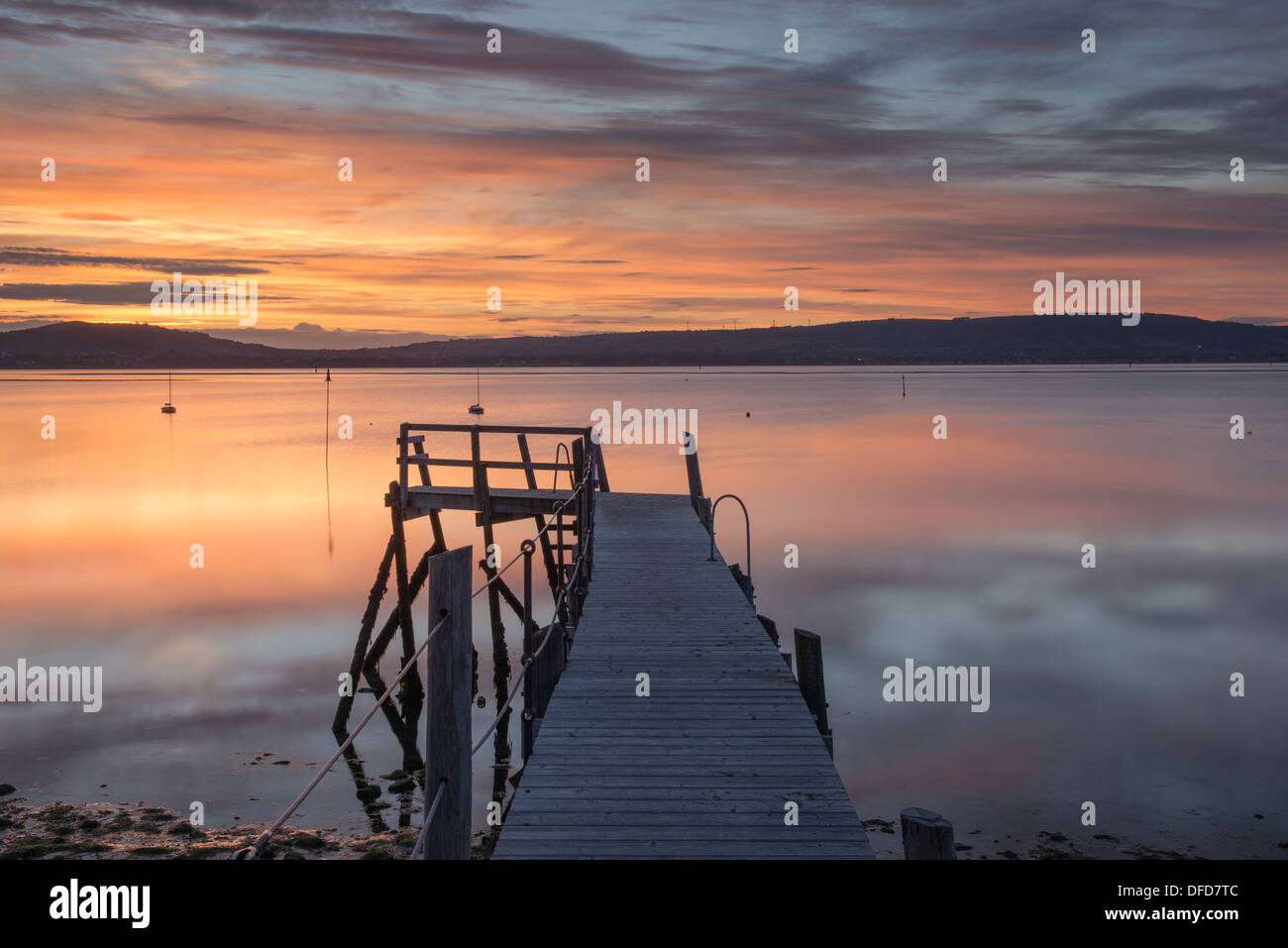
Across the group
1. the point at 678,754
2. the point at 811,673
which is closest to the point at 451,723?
the point at 678,754

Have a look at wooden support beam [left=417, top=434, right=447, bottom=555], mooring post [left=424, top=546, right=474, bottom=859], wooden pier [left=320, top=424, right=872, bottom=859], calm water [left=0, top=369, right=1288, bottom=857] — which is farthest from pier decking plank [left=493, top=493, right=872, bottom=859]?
wooden support beam [left=417, top=434, right=447, bottom=555]

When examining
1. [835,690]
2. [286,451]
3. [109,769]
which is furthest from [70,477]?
[835,690]

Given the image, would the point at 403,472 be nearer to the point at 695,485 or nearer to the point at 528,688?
the point at 695,485

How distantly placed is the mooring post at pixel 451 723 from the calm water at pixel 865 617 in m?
7.67

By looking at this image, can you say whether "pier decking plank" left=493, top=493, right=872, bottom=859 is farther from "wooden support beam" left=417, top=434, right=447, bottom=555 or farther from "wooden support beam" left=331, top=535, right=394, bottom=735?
"wooden support beam" left=417, top=434, right=447, bottom=555

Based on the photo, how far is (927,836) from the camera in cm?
395

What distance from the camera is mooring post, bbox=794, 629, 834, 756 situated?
8.38m

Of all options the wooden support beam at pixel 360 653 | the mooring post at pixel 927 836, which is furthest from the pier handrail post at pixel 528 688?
the wooden support beam at pixel 360 653

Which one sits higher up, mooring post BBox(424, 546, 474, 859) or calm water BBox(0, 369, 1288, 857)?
mooring post BBox(424, 546, 474, 859)

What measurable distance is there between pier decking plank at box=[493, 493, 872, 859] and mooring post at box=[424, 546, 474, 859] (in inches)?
34.2

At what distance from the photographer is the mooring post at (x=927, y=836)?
3914 mm

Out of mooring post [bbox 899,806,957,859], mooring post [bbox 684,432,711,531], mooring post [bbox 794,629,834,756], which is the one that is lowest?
mooring post [bbox 794,629,834,756]

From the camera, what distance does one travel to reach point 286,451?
61.2 metres

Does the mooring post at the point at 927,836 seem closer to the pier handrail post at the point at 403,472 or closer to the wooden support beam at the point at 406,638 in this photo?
the wooden support beam at the point at 406,638
